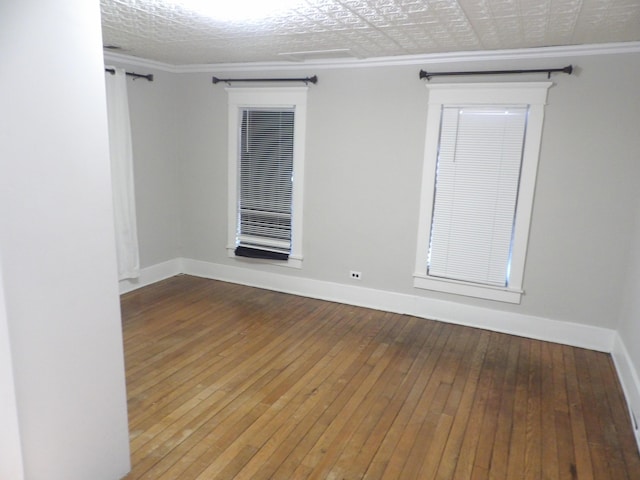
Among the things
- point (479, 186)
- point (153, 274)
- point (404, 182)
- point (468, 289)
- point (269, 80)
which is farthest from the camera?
point (153, 274)

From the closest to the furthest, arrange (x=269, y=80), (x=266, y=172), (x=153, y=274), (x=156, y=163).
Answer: (x=269, y=80) < (x=266, y=172) < (x=156, y=163) < (x=153, y=274)

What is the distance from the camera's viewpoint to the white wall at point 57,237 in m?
1.60

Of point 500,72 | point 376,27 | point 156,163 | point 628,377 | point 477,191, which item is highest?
point 376,27

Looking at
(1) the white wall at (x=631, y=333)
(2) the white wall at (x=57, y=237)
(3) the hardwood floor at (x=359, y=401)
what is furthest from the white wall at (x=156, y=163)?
(1) the white wall at (x=631, y=333)

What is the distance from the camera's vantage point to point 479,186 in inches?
165

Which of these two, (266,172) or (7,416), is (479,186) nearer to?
(266,172)

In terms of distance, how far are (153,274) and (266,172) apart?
1.78m

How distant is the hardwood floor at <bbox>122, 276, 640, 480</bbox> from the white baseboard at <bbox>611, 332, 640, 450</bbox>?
6 centimetres

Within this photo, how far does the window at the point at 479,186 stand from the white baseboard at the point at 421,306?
0.20 meters

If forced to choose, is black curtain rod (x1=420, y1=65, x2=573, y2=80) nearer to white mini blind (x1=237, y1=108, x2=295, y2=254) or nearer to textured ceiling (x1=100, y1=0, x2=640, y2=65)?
textured ceiling (x1=100, y1=0, x2=640, y2=65)

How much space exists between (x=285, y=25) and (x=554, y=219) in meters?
2.71

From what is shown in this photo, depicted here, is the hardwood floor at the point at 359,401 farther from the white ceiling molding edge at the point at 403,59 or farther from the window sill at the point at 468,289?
the white ceiling molding edge at the point at 403,59

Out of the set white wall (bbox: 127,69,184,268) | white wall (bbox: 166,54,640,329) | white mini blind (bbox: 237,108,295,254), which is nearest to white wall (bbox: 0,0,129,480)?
white wall (bbox: 166,54,640,329)

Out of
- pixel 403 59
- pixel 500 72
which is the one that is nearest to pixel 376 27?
pixel 403 59
